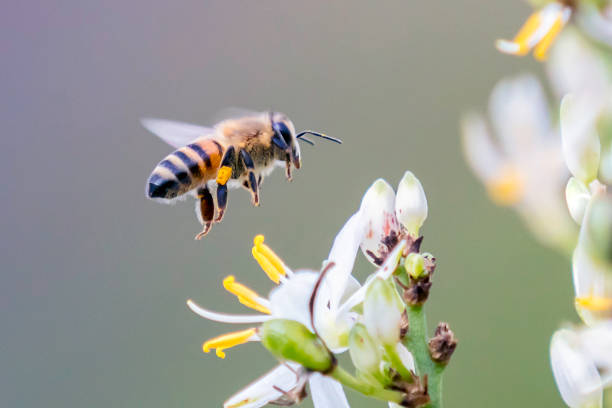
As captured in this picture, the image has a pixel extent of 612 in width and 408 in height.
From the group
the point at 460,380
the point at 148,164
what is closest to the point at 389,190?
the point at 460,380

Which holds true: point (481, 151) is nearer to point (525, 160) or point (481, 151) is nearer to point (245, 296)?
point (525, 160)

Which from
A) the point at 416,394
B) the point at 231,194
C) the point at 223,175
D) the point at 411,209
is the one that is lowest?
the point at 416,394

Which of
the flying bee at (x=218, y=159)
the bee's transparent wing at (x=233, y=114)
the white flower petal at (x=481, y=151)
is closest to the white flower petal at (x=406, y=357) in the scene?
the white flower petal at (x=481, y=151)

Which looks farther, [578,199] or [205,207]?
[205,207]

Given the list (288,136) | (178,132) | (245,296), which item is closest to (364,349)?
A: (245,296)

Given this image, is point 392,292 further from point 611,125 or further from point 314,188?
point 314,188

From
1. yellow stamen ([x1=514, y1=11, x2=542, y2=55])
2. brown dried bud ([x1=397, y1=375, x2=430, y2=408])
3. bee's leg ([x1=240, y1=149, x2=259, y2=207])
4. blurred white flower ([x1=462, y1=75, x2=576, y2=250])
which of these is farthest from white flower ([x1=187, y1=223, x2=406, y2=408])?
bee's leg ([x1=240, y1=149, x2=259, y2=207])
